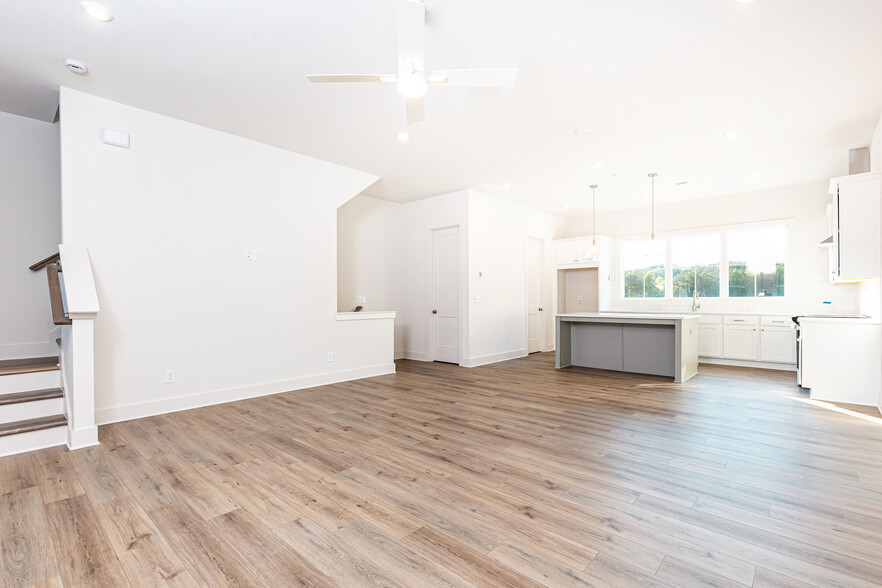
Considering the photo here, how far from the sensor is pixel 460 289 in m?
6.64

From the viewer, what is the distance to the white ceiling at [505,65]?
255cm

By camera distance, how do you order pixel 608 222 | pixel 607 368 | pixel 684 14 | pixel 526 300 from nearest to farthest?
pixel 684 14 → pixel 607 368 → pixel 526 300 → pixel 608 222

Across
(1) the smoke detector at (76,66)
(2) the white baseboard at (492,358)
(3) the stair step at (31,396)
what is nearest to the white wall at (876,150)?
(2) the white baseboard at (492,358)

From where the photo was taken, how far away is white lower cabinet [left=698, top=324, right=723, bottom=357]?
6691 millimetres

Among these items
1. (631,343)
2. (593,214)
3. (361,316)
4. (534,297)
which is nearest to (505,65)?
(361,316)

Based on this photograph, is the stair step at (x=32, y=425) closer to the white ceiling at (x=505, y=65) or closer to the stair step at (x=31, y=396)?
the stair step at (x=31, y=396)

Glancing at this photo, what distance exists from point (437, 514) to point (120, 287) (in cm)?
353

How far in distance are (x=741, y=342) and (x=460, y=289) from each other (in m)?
4.56

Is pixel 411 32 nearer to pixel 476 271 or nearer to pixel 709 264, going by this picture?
pixel 476 271

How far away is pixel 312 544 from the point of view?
181 cm

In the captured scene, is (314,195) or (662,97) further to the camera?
(314,195)

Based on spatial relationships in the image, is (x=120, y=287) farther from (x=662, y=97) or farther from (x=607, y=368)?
(x=607, y=368)

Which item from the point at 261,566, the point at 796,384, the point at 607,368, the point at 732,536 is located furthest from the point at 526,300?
the point at 261,566

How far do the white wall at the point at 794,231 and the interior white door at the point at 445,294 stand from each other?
3.91 m
